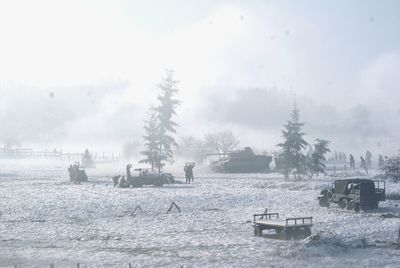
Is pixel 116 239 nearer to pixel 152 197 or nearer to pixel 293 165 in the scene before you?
pixel 152 197

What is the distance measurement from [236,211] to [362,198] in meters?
7.08

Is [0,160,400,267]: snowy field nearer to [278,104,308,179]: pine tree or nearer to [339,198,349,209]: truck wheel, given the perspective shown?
[339,198,349,209]: truck wheel

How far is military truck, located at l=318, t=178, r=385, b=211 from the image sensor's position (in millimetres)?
25475

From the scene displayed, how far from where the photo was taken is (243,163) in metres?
73.6

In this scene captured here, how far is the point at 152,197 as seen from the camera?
102ft

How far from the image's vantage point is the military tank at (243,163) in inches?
2881

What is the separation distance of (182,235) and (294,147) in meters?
38.4

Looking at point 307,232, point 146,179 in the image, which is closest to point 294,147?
point 146,179

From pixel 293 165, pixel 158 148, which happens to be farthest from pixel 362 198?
pixel 158 148

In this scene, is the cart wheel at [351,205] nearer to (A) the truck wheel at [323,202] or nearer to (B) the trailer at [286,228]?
(A) the truck wheel at [323,202]

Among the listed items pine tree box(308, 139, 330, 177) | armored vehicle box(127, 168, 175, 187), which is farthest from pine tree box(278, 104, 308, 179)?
armored vehicle box(127, 168, 175, 187)

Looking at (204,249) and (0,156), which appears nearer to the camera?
(204,249)

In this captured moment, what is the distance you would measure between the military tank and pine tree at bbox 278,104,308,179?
19.1 meters

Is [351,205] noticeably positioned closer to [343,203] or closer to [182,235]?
[343,203]
